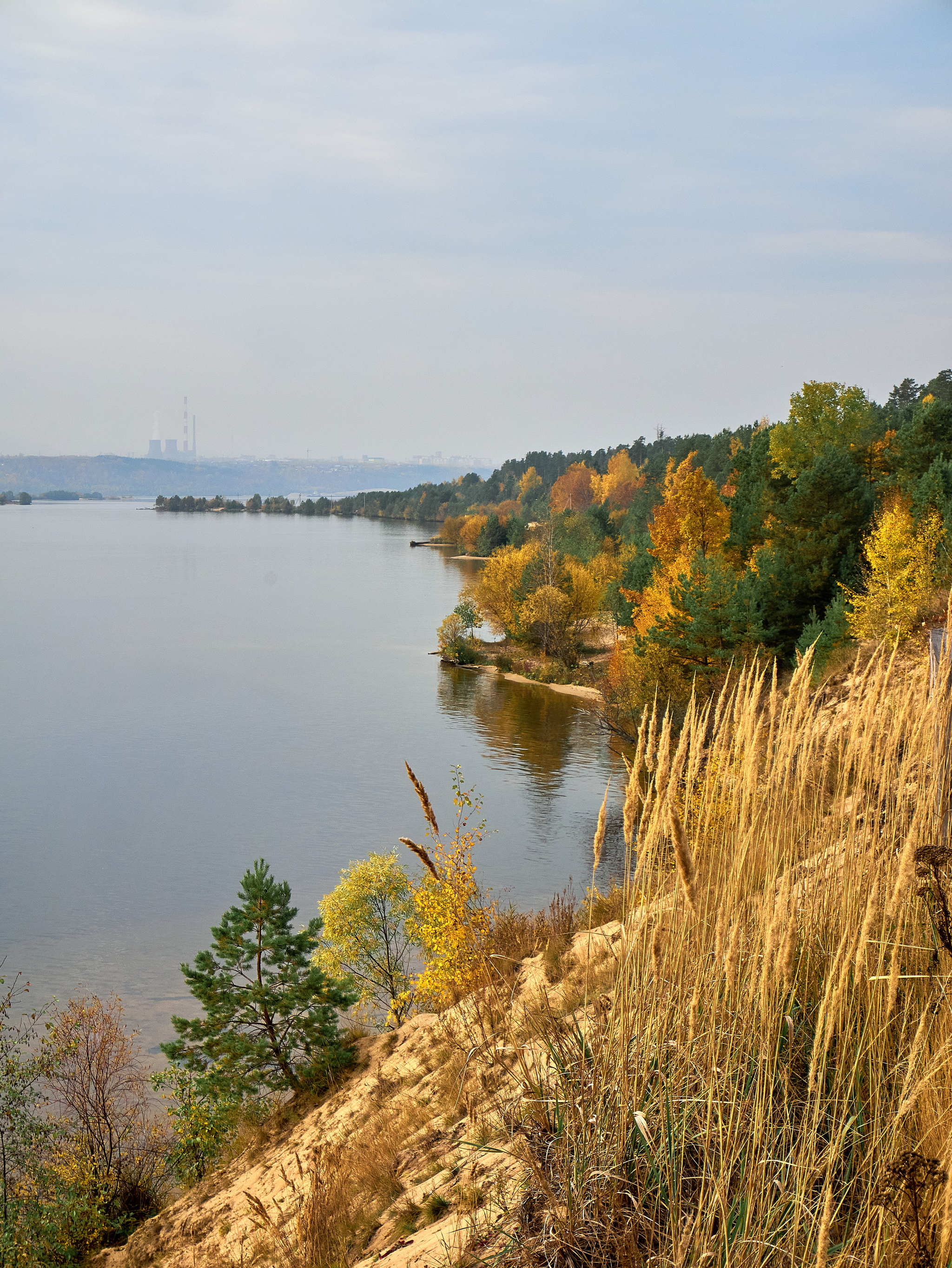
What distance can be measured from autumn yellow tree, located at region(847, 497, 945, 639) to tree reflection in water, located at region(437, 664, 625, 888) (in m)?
9.23

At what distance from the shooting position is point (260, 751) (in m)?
44.1

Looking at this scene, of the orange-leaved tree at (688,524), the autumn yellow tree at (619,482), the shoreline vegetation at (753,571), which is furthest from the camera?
the autumn yellow tree at (619,482)

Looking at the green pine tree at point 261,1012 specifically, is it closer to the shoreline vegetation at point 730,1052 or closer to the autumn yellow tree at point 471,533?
the shoreline vegetation at point 730,1052

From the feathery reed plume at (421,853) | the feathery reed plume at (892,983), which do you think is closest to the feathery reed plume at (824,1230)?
the feathery reed plume at (892,983)

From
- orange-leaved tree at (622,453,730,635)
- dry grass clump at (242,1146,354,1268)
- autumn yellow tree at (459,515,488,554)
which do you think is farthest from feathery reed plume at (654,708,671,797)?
autumn yellow tree at (459,515,488,554)

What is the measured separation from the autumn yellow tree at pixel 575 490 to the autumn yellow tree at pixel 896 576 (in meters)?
124

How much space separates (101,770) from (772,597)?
2982 cm

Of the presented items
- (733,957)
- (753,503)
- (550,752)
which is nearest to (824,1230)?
(733,957)

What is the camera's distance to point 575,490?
160 meters

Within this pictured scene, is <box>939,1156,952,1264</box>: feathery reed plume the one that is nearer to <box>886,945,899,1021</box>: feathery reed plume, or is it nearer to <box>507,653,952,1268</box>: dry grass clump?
<box>507,653,952,1268</box>: dry grass clump

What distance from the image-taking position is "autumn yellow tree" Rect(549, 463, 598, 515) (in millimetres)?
157250

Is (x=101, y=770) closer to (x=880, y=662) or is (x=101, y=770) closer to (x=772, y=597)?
(x=772, y=597)

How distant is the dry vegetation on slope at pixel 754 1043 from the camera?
2812 millimetres

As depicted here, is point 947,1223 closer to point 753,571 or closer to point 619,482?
point 753,571
